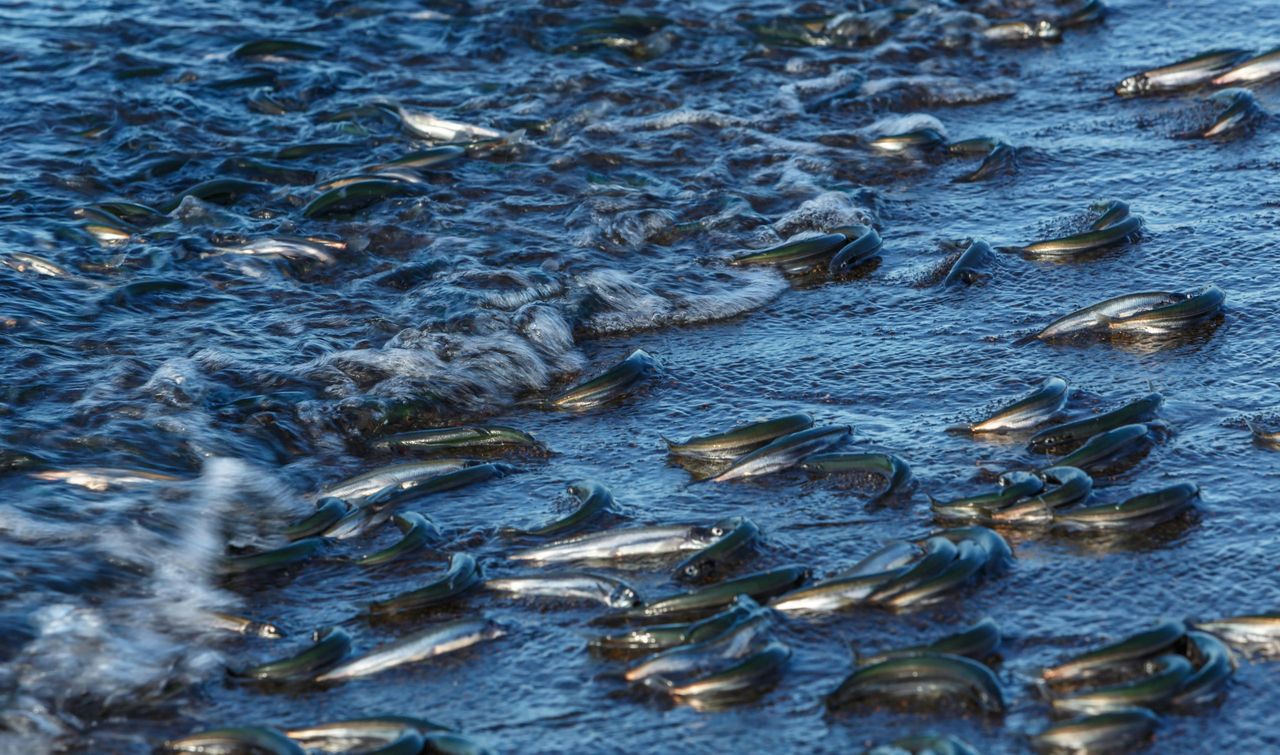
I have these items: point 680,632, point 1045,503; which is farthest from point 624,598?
point 1045,503

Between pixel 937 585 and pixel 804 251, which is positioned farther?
pixel 804 251

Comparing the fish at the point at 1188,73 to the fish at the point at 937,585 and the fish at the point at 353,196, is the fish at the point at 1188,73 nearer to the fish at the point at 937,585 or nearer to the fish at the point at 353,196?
the fish at the point at 353,196

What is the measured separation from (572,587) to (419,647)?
0.69 metres

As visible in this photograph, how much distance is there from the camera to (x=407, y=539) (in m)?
6.10

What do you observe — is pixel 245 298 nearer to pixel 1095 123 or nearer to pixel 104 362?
pixel 104 362

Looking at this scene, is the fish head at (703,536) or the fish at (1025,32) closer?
the fish head at (703,536)

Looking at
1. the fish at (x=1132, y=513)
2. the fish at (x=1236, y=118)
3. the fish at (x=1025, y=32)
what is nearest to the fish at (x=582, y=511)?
the fish at (x=1132, y=513)

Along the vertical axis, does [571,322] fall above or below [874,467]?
below

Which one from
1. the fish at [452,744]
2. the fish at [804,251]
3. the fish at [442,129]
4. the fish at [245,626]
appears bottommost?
the fish at [245,626]

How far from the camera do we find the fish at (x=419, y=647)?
209 inches

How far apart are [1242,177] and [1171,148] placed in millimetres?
744

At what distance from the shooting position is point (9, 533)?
6.29m

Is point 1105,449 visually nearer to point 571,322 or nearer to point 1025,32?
point 571,322

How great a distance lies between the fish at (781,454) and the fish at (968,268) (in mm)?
2301
